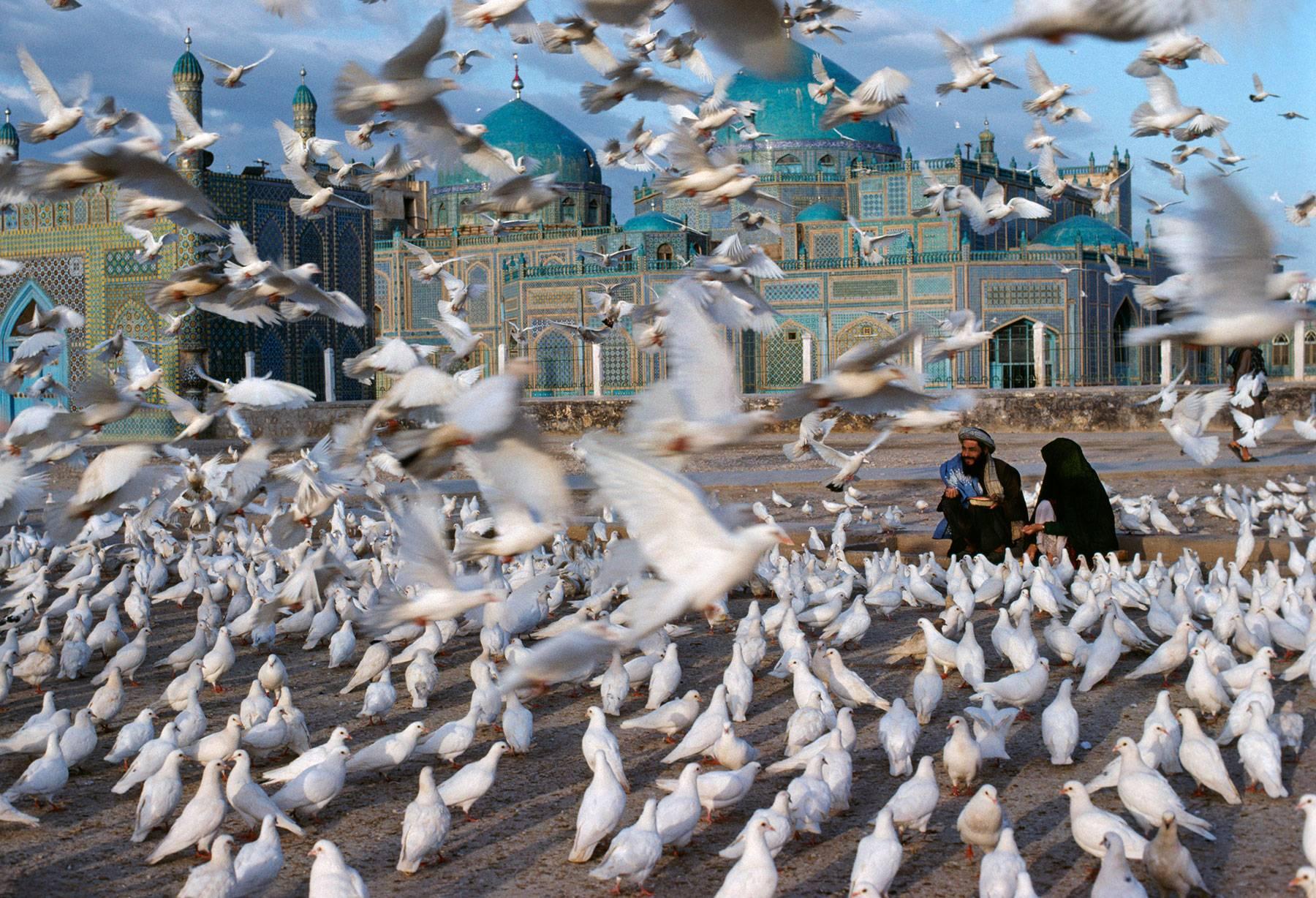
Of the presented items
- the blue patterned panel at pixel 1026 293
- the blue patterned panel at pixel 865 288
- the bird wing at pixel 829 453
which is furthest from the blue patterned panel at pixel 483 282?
the bird wing at pixel 829 453

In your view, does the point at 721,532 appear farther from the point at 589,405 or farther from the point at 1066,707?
the point at 589,405

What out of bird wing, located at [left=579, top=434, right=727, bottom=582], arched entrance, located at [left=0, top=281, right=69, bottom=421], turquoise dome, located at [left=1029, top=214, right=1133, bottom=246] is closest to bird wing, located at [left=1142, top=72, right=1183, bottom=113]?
bird wing, located at [left=579, top=434, right=727, bottom=582]

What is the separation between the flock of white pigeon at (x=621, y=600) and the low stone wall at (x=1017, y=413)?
10.1 m

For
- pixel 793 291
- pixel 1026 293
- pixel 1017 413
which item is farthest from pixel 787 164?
pixel 1017 413

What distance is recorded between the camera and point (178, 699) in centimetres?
530

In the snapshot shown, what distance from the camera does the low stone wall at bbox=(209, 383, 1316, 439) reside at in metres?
18.3

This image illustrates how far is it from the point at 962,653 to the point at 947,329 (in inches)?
95.5

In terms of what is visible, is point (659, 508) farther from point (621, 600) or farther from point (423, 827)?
point (621, 600)

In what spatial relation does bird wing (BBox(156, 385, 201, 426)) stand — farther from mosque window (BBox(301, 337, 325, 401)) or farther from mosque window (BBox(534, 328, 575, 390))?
mosque window (BBox(534, 328, 575, 390))

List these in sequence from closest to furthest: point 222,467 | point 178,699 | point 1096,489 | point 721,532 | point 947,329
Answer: point 721,532, point 178,699, point 222,467, point 947,329, point 1096,489

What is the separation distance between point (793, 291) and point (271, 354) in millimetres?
Answer: 12779

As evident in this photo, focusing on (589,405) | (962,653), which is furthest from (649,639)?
(589,405)

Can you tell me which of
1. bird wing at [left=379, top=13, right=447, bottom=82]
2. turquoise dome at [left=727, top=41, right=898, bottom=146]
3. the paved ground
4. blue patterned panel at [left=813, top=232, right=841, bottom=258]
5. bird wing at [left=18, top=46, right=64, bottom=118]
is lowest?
the paved ground

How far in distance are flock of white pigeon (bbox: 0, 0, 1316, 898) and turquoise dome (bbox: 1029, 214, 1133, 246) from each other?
25.9 m
